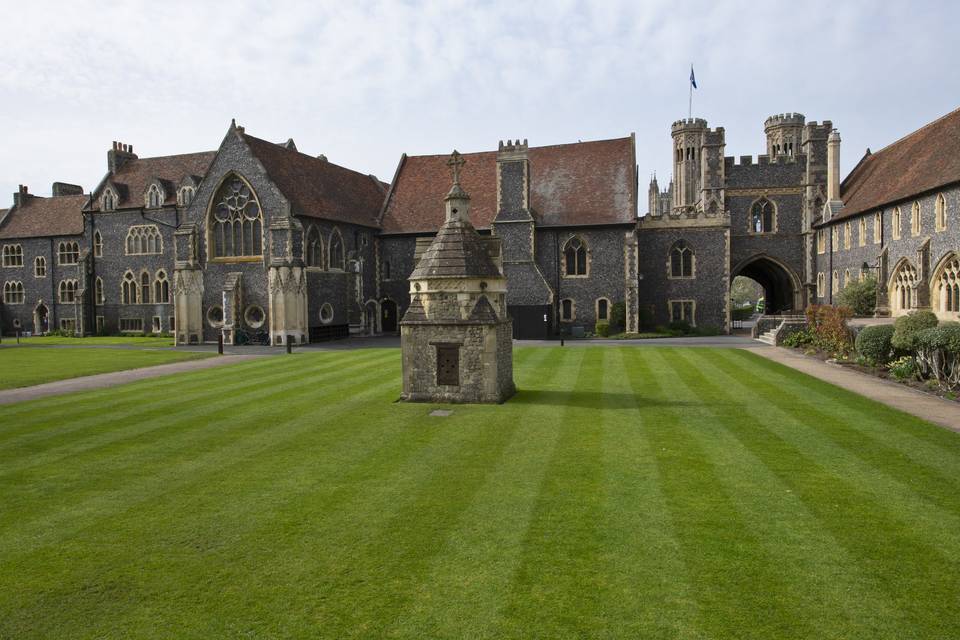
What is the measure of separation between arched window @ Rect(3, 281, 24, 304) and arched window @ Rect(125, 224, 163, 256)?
11.8 m

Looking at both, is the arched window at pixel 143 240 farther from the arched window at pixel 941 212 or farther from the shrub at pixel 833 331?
the arched window at pixel 941 212

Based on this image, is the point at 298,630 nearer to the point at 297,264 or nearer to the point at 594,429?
the point at 594,429

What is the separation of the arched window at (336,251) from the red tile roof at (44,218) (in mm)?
21863

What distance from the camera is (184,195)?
141 ft

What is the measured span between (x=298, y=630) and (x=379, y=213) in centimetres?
4098

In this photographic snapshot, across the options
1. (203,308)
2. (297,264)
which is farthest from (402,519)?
(203,308)

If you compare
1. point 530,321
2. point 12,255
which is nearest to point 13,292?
point 12,255

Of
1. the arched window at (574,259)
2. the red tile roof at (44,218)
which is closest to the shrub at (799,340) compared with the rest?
the arched window at (574,259)

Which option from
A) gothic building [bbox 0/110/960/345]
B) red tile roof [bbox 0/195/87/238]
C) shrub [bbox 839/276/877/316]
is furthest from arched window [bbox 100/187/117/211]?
shrub [bbox 839/276/877/316]

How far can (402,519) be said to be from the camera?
811 cm

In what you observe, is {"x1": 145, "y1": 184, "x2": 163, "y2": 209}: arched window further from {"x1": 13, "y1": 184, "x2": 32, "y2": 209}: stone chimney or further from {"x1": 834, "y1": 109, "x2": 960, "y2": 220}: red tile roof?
{"x1": 834, "y1": 109, "x2": 960, "y2": 220}: red tile roof

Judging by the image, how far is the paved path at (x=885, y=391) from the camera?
13797 mm

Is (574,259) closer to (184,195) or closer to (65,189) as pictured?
(184,195)

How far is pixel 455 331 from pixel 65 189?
168ft
